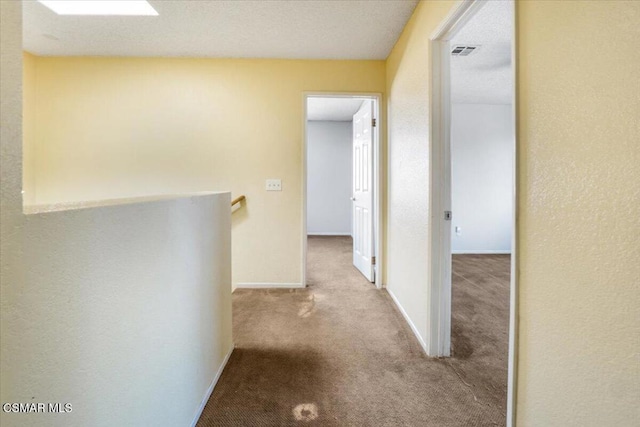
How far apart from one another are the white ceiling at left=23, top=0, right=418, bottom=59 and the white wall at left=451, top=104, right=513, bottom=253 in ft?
7.78

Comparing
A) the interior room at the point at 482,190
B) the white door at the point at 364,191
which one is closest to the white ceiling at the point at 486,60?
the interior room at the point at 482,190

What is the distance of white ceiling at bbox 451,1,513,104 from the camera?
241 cm

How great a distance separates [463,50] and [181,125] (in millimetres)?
2843

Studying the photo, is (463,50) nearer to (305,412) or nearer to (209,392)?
(305,412)

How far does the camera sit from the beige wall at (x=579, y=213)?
738 millimetres

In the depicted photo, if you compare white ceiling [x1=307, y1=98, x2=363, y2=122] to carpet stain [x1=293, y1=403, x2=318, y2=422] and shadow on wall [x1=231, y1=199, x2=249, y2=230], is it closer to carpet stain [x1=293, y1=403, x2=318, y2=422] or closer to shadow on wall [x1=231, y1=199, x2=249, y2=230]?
shadow on wall [x1=231, y1=199, x2=249, y2=230]

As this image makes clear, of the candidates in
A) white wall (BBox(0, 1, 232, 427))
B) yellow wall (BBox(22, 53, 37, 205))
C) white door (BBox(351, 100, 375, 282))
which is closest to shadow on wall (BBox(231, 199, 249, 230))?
white door (BBox(351, 100, 375, 282))

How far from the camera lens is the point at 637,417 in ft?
2.36

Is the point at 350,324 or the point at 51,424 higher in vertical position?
the point at 51,424

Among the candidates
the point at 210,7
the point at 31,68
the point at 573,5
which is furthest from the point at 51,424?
the point at 31,68

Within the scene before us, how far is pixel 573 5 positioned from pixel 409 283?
185 centimetres

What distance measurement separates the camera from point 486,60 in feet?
10.5

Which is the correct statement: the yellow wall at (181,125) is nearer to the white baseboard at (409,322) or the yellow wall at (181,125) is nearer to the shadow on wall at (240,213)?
the shadow on wall at (240,213)

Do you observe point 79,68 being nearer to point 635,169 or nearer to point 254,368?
point 254,368
